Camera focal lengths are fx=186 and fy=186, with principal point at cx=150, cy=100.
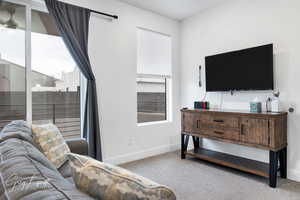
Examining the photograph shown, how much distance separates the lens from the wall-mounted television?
8.54 ft

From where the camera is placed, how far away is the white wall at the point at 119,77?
9.58 ft

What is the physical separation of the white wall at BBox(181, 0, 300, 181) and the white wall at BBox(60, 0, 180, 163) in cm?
88

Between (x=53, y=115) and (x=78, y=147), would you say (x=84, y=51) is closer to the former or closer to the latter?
(x=53, y=115)

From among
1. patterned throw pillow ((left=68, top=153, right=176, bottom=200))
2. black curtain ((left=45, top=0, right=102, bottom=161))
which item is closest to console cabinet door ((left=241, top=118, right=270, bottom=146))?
black curtain ((left=45, top=0, right=102, bottom=161))

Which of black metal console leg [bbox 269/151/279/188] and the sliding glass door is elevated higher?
the sliding glass door

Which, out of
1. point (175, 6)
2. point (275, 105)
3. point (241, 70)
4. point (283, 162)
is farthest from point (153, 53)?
point (283, 162)

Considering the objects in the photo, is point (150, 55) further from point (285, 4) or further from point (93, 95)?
point (285, 4)

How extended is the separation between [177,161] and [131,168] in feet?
2.72

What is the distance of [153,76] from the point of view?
3.72 m

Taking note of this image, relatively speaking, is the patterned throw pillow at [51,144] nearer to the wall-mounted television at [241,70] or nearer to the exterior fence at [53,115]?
the exterior fence at [53,115]

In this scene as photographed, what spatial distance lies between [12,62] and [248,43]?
11.1 ft

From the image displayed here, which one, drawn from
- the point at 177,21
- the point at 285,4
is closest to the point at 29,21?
the point at 177,21

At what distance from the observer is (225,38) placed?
3.24 meters

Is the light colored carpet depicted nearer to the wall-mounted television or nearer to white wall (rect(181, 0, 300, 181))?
white wall (rect(181, 0, 300, 181))
